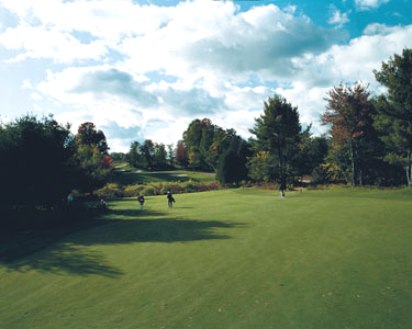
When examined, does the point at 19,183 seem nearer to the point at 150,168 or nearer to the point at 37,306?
the point at 37,306

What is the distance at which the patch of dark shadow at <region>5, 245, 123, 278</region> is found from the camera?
1316 cm

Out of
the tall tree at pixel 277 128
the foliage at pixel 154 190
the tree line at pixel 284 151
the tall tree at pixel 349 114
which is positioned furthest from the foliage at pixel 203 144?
the tall tree at pixel 349 114

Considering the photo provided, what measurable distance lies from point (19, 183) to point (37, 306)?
56.1 feet

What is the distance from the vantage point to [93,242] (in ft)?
→ 61.5

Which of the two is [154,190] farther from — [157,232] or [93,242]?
[93,242]

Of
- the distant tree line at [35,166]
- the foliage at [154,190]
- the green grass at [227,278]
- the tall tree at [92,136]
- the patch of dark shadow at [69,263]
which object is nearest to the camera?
the green grass at [227,278]

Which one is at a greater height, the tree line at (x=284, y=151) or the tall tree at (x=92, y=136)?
the tall tree at (x=92, y=136)

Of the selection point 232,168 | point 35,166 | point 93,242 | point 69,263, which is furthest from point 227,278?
point 232,168

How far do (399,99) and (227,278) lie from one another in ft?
116

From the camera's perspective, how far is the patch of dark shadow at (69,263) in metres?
13.2

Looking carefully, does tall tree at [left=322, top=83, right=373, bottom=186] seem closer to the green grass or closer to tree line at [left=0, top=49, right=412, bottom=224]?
tree line at [left=0, top=49, right=412, bottom=224]

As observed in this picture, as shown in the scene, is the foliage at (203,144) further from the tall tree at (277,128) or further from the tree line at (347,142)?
the tall tree at (277,128)

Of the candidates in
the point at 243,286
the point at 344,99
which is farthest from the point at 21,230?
the point at 344,99

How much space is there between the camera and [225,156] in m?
61.6
